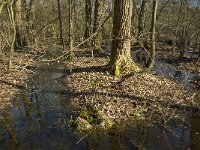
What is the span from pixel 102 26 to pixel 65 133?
13452 mm

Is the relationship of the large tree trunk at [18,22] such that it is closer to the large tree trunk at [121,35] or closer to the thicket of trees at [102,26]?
the thicket of trees at [102,26]

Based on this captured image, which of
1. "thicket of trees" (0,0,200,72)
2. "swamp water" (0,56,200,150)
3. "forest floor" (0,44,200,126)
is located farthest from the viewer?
"thicket of trees" (0,0,200,72)

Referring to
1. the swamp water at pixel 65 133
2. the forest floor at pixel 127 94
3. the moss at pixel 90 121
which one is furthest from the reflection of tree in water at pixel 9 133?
the forest floor at pixel 127 94

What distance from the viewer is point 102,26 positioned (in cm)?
2323

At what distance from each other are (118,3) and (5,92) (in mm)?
7263

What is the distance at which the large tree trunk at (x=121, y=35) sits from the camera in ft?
53.9

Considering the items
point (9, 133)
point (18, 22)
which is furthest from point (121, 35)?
point (18, 22)

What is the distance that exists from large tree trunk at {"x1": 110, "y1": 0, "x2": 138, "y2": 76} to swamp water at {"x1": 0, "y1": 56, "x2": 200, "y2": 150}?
3.81m

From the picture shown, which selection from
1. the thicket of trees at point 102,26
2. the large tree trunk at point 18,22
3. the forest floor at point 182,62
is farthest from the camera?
the large tree trunk at point 18,22

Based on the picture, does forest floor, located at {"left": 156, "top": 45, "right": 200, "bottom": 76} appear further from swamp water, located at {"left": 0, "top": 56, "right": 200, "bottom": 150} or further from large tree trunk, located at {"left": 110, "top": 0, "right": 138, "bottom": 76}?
swamp water, located at {"left": 0, "top": 56, "right": 200, "bottom": 150}

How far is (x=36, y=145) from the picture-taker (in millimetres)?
10195

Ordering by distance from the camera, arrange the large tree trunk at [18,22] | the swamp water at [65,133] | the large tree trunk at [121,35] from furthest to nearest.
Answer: the large tree trunk at [18,22]
the large tree trunk at [121,35]
the swamp water at [65,133]

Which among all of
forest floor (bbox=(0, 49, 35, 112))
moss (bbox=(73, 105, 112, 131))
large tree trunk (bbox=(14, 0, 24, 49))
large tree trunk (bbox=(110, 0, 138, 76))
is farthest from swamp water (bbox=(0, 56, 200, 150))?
large tree trunk (bbox=(14, 0, 24, 49))

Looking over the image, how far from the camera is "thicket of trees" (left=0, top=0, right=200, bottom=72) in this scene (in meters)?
16.7
